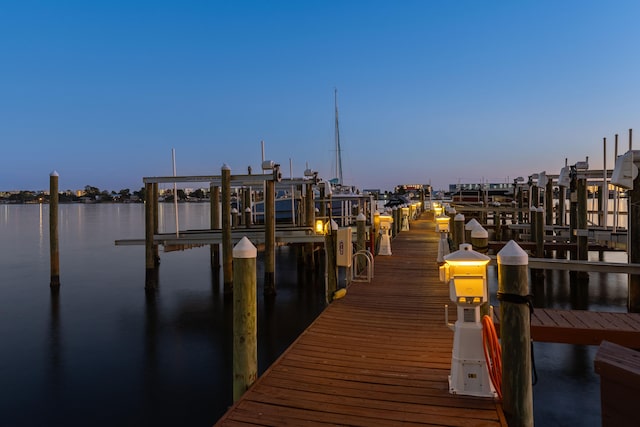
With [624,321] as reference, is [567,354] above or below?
below

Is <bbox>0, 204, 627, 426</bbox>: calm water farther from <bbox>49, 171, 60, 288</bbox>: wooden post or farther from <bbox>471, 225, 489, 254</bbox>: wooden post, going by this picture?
<bbox>471, 225, 489, 254</bbox>: wooden post

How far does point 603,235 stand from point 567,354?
6015 mm

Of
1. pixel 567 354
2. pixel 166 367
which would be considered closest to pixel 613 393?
pixel 567 354

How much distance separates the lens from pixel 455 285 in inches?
177

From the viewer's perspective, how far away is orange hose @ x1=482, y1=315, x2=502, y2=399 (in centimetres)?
421

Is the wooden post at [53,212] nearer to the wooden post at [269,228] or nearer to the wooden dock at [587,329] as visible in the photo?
the wooden post at [269,228]

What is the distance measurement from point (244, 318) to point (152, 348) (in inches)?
341

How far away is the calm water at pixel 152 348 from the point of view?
8.72 meters

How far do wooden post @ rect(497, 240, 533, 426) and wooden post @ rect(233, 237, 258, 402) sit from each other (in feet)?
8.95

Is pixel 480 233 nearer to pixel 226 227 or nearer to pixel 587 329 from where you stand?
pixel 587 329

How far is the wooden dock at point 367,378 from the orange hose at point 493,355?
189 mm

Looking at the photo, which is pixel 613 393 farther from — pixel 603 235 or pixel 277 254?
pixel 277 254

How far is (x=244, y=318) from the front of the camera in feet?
17.3

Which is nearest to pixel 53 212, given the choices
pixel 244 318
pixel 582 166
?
pixel 244 318
